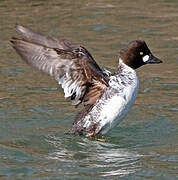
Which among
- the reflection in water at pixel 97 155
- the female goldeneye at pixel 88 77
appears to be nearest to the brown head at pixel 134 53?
the female goldeneye at pixel 88 77

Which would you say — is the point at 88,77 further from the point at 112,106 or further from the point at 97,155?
the point at 97,155

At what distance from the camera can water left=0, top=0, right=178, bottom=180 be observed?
761 cm

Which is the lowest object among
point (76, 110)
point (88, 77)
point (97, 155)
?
point (97, 155)

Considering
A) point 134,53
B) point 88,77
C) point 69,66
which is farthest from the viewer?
point 134,53

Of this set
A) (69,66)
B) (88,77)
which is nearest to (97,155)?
(88,77)

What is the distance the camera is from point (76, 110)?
33.5 ft

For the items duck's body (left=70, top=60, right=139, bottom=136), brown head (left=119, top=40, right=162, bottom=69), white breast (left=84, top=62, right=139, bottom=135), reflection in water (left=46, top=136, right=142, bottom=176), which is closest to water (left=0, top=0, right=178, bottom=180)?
reflection in water (left=46, top=136, right=142, bottom=176)

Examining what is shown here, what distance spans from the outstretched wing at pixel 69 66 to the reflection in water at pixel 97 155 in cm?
67

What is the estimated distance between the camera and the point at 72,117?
982cm

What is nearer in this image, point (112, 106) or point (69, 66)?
point (69, 66)

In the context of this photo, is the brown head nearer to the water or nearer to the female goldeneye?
the female goldeneye

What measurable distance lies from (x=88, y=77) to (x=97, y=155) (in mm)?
1132

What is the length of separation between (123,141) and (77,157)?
1.01m

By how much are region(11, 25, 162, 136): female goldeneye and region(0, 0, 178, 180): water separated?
388 mm
